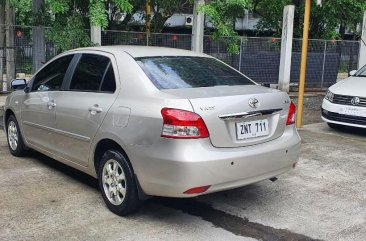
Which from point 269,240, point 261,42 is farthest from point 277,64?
point 269,240

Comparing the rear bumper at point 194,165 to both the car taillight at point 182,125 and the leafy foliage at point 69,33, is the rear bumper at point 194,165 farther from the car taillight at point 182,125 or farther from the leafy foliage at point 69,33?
the leafy foliage at point 69,33

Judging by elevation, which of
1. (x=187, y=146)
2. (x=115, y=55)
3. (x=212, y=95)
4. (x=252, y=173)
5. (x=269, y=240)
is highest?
(x=115, y=55)

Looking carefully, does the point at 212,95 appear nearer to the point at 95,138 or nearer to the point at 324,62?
the point at 95,138

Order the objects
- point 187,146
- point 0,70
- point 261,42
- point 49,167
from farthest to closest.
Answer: point 261,42, point 0,70, point 49,167, point 187,146

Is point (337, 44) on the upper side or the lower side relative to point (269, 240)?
upper

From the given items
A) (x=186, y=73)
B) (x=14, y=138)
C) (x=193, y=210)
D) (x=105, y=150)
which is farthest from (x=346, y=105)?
(x=14, y=138)

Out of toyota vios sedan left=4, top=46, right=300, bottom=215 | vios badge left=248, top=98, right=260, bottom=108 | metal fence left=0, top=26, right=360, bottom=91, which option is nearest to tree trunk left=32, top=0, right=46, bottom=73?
metal fence left=0, top=26, right=360, bottom=91

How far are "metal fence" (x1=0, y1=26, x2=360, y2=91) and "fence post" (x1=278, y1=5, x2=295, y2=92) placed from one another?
0.63 metres

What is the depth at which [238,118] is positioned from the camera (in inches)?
160

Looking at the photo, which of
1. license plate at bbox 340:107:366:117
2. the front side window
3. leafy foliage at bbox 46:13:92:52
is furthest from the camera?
leafy foliage at bbox 46:13:92:52

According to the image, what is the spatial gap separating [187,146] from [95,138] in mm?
1113

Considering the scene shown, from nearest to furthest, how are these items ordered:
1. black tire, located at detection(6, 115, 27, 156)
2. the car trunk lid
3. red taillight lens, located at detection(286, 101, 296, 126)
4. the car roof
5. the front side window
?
the car trunk lid
red taillight lens, located at detection(286, 101, 296, 126)
the car roof
the front side window
black tire, located at detection(6, 115, 27, 156)

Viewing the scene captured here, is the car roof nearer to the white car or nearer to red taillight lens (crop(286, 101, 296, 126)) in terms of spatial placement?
red taillight lens (crop(286, 101, 296, 126))

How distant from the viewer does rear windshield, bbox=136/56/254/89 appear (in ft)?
14.3
